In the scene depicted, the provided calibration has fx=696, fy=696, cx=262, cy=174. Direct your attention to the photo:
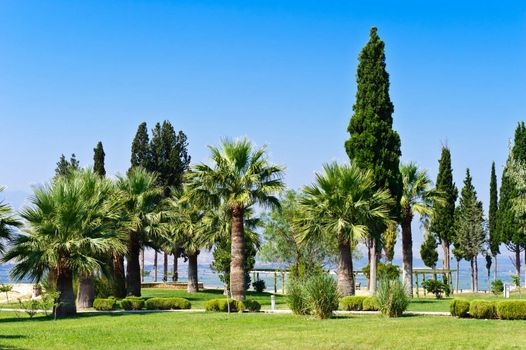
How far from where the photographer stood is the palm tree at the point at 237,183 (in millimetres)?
33875

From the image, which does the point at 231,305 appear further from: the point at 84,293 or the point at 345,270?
the point at 84,293

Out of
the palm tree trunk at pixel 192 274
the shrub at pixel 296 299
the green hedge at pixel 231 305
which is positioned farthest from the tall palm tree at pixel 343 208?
the palm tree trunk at pixel 192 274

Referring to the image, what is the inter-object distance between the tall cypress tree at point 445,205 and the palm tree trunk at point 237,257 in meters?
28.0

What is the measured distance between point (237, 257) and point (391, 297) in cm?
1075

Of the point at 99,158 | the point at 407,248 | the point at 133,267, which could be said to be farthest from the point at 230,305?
the point at 99,158

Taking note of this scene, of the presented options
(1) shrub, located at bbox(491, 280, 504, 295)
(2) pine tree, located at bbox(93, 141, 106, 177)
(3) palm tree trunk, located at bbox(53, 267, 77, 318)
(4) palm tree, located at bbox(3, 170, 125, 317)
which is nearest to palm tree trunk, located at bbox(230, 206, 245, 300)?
(4) palm tree, located at bbox(3, 170, 125, 317)

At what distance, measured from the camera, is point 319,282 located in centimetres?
2523

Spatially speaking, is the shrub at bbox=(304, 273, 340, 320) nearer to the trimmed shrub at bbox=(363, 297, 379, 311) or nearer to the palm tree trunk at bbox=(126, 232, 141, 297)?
the trimmed shrub at bbox=(363, 297, 379, 311)

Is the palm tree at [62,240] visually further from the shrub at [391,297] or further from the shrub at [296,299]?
the shrub at [391,297]

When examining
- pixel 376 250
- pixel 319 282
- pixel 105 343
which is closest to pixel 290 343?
pixel 105 343

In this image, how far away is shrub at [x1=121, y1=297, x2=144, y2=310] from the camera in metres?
32.5

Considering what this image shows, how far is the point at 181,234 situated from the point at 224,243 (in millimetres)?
4078

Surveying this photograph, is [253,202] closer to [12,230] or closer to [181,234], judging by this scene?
[12,230]

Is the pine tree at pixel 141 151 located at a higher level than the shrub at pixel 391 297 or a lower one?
higher
